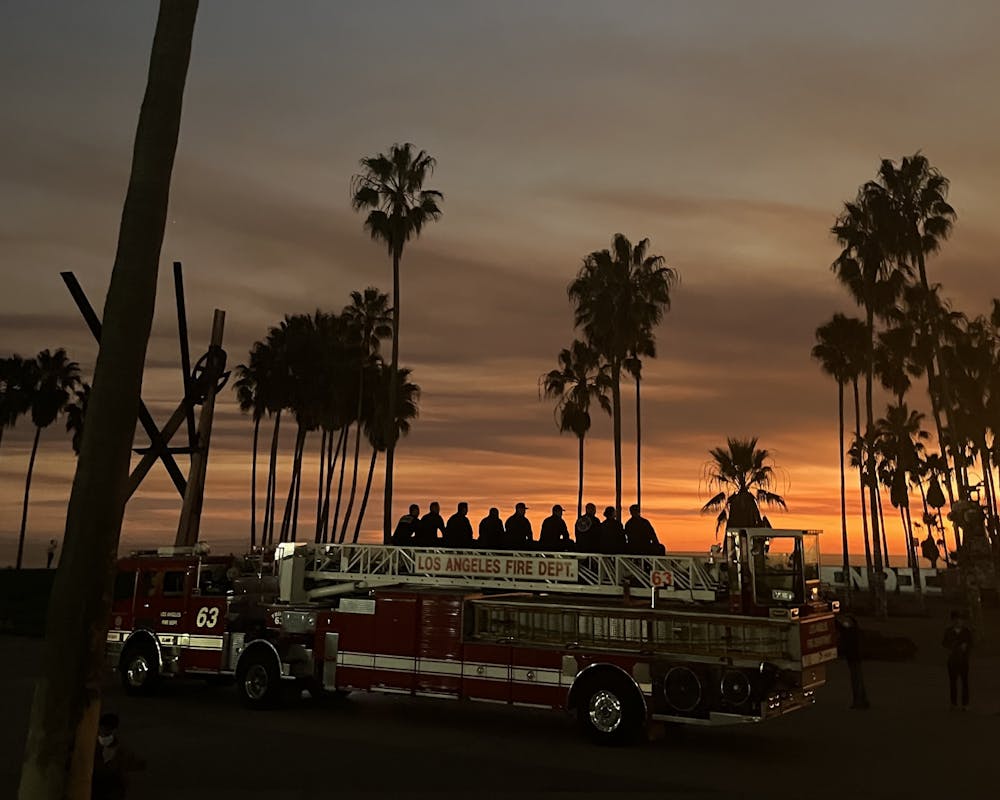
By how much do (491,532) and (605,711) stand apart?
4.63 meters

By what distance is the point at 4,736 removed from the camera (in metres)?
13.5

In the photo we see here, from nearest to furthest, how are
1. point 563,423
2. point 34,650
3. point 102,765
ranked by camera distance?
point 102,765 < point 34,650 < point 563,423

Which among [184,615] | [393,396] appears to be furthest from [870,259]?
[184,615]

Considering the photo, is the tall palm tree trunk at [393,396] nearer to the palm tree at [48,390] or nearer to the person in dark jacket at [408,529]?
the person in dark jacket at [408,529]

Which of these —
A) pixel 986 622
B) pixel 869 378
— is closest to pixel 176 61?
pixel 869 378

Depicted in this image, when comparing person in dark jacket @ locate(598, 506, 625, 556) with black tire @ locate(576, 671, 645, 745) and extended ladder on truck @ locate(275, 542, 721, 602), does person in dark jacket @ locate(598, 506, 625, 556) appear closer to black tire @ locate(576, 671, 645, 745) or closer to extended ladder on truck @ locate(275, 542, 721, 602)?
extended ladder on truck @ locate(275, 542, 721, 602)

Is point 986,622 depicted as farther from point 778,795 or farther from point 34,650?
point 34,650

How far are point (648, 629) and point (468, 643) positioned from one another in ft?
10.2

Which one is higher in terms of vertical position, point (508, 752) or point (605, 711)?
point (605, 711)

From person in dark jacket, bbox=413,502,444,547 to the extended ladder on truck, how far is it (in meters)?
0.89

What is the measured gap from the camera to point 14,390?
6838 cm

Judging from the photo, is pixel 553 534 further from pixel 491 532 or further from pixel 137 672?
pixel 137 672

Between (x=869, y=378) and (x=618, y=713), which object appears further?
(x=869, y=378)

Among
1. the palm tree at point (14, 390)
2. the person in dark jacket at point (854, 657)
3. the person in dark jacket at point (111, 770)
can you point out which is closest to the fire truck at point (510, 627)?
the person in dark jacket at point (854, 657)
